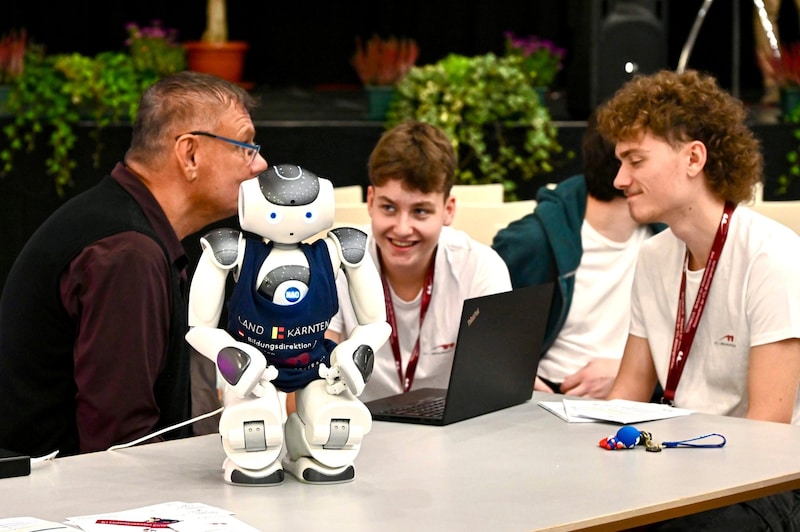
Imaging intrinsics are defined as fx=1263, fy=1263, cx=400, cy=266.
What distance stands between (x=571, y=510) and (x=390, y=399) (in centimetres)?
90

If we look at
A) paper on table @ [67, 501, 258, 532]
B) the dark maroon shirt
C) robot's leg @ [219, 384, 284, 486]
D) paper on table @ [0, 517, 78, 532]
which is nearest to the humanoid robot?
robot's leg @ [219, 384, 284, 486]

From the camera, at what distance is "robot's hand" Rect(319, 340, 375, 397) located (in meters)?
2.00

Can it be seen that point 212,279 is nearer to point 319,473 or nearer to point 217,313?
point 217,313

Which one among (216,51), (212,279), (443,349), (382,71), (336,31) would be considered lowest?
(443,349)

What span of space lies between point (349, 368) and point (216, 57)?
21.7 ft

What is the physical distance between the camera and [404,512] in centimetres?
185

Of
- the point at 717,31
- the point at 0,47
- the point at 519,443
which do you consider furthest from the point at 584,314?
the point at 717,31

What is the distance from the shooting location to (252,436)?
1979mm

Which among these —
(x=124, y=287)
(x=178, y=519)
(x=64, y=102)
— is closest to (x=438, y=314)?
(x=124, y=287)

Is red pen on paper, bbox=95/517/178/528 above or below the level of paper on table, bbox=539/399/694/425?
above

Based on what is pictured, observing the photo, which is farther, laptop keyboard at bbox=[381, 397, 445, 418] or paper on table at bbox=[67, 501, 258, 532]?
laptop keyboard at bbox=[381, 397, 445, 418]

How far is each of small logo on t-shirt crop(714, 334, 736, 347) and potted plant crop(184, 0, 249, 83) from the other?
5.77 meters

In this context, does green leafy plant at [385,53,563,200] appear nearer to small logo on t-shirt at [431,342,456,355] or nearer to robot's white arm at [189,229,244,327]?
small logo on t-shirt at [431,342,456,355]

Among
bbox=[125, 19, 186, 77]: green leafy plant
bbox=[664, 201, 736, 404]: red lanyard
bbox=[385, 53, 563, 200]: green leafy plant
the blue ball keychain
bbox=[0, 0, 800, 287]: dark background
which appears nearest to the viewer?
the blue ball keychain
